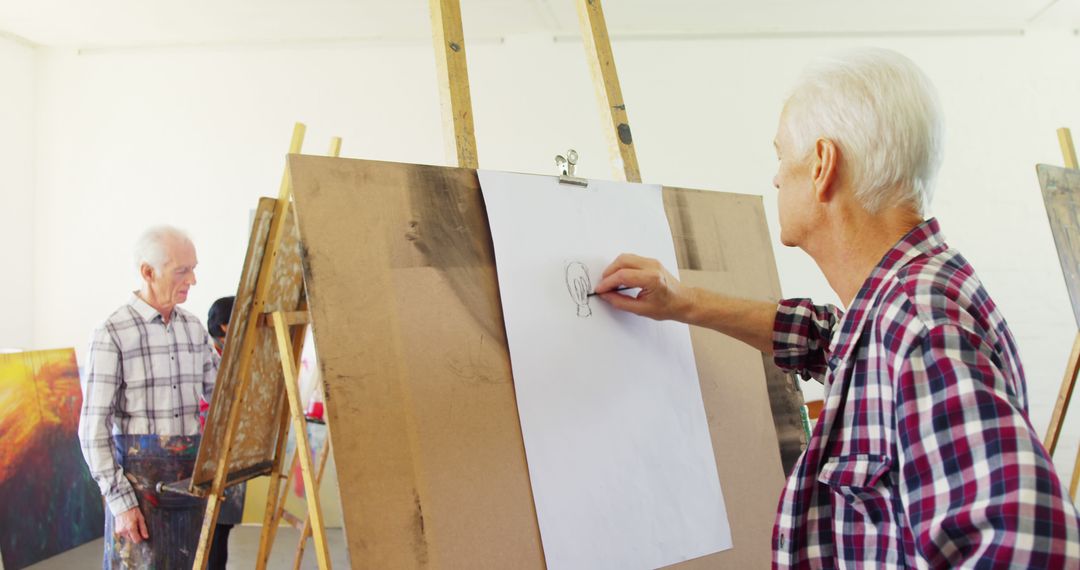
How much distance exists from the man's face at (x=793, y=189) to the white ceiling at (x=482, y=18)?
330 cm

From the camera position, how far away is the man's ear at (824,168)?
0.91m

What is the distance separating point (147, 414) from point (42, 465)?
6.88ft

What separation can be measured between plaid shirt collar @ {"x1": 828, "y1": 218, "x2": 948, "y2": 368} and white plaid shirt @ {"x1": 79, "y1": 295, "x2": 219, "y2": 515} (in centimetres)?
202

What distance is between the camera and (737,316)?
1.24 m

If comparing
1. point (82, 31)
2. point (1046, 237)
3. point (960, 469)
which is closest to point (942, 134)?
point (960, 469)

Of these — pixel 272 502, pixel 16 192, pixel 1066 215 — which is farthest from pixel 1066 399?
pixel 16 192

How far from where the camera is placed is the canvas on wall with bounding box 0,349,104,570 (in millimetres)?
3389

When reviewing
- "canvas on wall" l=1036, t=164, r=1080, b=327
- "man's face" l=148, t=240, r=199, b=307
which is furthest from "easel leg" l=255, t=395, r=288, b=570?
"canvas on wall" l=1036, t=164, r=1080, b=327

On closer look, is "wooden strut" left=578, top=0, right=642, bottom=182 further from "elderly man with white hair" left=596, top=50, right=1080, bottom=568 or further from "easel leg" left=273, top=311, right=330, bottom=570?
"easel leg" left=273, top=311, right=330, bottom=570

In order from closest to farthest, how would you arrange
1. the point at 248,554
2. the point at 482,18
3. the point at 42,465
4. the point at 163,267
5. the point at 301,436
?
the point at 301,436 → the point at 163,267 → the point at 42,465 → the point at 248,554 → the point at 482,18

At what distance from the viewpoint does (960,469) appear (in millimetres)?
668

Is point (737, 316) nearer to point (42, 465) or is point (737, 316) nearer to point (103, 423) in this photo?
point (103, 423)

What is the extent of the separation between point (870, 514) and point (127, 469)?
2115mm

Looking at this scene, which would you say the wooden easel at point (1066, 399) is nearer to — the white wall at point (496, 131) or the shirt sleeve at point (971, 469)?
the white wall at point (496, 131)
